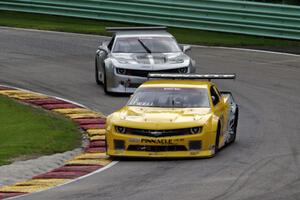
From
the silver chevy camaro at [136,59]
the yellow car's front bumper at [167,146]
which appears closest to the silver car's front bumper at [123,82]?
the silver chevy camaro at [136,59]

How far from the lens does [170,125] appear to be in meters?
15.8

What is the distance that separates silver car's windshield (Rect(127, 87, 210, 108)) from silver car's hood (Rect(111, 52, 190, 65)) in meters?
6.41

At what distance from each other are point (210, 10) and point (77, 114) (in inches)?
600

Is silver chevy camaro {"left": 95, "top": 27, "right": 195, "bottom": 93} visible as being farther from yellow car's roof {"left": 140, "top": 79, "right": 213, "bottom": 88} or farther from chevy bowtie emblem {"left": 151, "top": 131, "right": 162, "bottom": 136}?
chevy bowtie emblem {"left": 151, "top": 131, "right": 162, "bottom": 136}

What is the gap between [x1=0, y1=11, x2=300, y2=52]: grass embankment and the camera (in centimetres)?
3262

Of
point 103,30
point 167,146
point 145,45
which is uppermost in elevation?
point 167,146

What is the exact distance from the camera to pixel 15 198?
13.0m

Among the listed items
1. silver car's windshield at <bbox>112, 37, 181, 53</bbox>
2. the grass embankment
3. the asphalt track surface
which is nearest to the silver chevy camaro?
silver car's windshield at <bbox>112, 37, 181, 53</bbox>

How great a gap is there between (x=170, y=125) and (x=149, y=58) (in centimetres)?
844

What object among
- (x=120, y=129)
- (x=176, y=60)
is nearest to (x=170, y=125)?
(x=120, y=129)

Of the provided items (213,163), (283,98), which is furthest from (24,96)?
(213,163)

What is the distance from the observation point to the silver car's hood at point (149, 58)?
2391 cm

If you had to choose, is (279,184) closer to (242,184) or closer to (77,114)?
(242,184)

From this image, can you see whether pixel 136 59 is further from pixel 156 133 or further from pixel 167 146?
pixel 167 146
